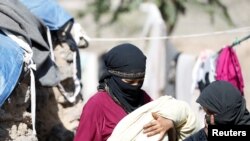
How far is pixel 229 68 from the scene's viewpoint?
6.18 m

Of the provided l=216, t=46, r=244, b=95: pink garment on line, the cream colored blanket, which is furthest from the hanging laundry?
the cream colored blanket

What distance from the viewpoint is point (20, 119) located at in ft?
14.9

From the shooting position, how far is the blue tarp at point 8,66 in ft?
13.4

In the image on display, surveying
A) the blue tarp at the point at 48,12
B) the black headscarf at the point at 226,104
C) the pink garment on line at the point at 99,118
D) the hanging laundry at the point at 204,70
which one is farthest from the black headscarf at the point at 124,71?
the hanging laundry at the point at 204,70

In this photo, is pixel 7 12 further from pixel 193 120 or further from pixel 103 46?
pixel 103 46

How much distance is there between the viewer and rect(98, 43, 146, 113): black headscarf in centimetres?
404

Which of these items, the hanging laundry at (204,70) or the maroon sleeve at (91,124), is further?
the hanging laundry at (204,70)

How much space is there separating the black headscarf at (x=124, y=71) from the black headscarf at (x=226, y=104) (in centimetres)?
42

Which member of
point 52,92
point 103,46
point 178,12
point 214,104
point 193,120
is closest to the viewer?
point 214,104

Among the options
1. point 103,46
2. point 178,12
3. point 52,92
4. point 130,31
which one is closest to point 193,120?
point 52,92

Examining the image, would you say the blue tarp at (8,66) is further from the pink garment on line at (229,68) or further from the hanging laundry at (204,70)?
the hanging laundry at (204,70)

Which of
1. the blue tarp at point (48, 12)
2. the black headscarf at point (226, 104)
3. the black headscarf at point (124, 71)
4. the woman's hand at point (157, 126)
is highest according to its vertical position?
the blue tarp at point (48, 12)

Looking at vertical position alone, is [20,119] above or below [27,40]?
below

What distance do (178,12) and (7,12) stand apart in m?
6.52
